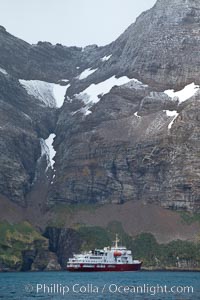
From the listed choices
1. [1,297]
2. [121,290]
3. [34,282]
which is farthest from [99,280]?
[1,297]

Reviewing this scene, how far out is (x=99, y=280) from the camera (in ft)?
602

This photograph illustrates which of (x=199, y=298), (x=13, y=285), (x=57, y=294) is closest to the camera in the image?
(x=199, y=298)

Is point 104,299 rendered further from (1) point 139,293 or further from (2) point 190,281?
(2) point 190,281

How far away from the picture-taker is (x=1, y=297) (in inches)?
5379

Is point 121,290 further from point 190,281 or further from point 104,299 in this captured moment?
point 190,281

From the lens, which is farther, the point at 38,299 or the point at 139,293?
the point at 139,293

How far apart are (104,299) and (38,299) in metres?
9.90

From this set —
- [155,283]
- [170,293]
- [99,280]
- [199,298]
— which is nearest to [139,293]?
[170,293]

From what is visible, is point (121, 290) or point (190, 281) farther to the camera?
point (190, 281)

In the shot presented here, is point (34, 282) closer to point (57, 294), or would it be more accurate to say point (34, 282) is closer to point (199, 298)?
point (57, 294)

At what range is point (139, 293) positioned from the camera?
145 meters

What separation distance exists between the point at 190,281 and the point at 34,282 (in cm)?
3184

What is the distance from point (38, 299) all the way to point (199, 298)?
24.1m

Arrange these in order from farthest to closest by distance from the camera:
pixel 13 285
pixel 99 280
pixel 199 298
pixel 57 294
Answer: pixel 99 280
pixel 13 285
pixel 57 294
pixel 199 298
